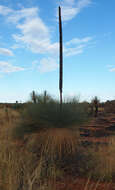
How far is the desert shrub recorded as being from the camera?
8094 millimetres

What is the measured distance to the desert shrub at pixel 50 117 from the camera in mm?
8094

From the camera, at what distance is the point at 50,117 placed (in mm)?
8211

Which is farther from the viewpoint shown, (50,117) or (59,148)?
(50,117)

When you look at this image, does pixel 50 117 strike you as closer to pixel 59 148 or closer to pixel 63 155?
pixel 59 148

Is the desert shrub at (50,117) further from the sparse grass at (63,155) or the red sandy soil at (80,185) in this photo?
the red sandy soil at (80,185)

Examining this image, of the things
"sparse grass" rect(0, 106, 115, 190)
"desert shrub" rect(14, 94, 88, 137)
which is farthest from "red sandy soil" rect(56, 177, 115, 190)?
"desert shrub" rect(14, 94, 88, 137)

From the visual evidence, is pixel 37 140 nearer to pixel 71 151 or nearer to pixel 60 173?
pixel 71 151

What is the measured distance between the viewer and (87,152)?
8062mm

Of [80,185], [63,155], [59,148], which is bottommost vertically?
[80,185]

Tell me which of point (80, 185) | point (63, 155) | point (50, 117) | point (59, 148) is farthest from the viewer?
point (50, 117)

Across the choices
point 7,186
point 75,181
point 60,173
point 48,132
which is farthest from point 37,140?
point 7,186

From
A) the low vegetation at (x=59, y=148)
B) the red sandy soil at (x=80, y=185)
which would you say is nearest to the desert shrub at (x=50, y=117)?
the low vegetation at (x=59, y=148)

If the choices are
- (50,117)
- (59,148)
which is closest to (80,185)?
(59,148)

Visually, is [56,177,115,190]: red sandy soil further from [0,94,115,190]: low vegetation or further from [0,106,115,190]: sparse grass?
[0,106,115,190]: sparse grass
